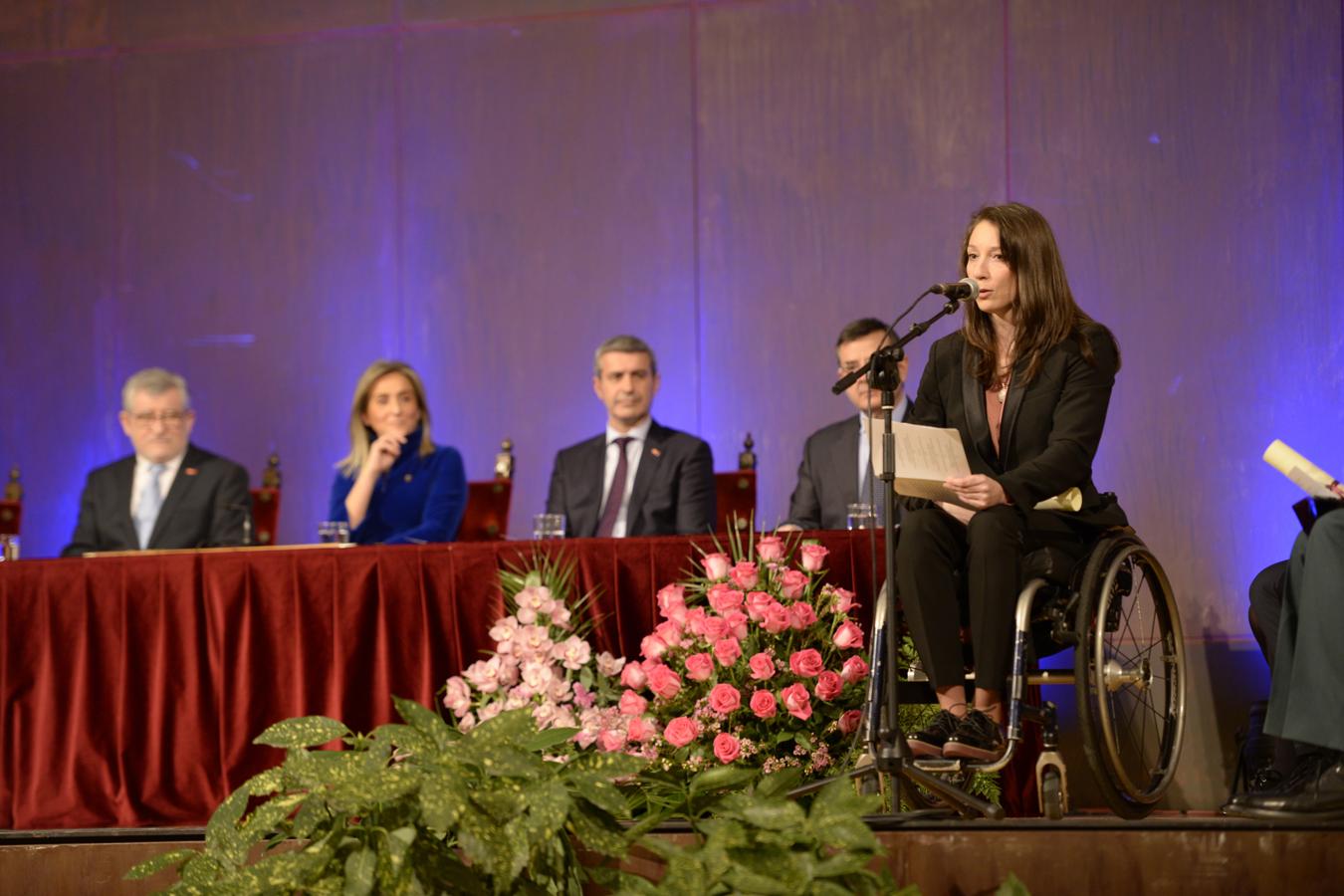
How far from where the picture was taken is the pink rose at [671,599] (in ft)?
10.5

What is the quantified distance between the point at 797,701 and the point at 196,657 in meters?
1.54

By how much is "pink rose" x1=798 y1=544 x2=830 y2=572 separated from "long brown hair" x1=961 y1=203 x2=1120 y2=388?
23.4 inches

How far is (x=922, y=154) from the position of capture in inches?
221

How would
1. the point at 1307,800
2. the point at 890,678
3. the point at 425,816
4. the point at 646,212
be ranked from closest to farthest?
the point at 425,816 < the point at 1307,800 < the point at 890,678 < the point at 646,212

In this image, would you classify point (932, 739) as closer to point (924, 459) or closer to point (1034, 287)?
point (924, 459)

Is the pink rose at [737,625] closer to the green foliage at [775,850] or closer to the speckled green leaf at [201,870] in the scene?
the green foliage at [775,850]

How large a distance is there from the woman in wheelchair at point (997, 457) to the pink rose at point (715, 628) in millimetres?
424

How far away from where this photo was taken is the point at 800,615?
311 cm

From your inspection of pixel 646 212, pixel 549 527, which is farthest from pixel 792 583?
pixel 646 212

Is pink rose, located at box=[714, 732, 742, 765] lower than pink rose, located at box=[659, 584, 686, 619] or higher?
lower

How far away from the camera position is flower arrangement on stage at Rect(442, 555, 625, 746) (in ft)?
11.0

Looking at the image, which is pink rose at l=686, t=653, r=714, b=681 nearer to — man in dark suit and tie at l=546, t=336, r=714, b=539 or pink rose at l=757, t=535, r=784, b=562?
Answer: pink rose at l=757, t=535, r=784, b=562

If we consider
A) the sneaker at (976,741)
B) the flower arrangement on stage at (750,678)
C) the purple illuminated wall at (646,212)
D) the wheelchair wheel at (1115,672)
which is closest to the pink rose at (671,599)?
the flower arrangement on stage at (750,678)

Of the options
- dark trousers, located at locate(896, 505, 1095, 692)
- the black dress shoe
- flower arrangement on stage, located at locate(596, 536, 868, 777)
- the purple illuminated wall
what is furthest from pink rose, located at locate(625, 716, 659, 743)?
the purple illuminated wall
